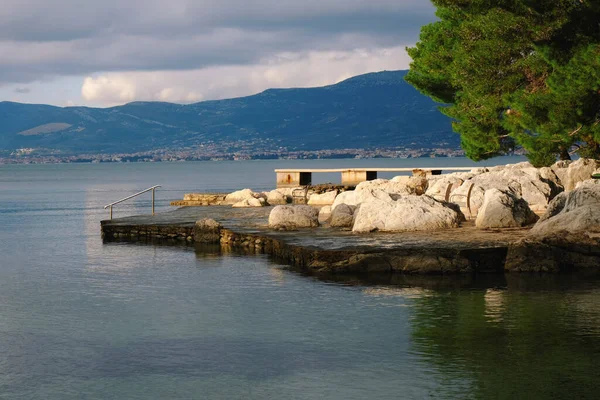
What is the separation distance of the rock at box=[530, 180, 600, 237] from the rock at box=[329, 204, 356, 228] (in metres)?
6.75

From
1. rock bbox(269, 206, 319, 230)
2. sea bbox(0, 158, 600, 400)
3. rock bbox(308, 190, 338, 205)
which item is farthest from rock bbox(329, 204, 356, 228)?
rock bbox(308, 190, 338, 205)

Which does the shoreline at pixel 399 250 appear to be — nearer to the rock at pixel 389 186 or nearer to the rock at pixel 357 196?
the rock at pixel 357 196

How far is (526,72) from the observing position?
34000mm

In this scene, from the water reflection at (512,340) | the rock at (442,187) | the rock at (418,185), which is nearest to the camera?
the water reflection at (512,340)

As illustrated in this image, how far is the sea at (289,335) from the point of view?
43.4ft

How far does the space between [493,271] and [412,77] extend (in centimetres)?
2440

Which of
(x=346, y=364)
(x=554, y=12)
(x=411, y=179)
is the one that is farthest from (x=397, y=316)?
(x=411, y=179)

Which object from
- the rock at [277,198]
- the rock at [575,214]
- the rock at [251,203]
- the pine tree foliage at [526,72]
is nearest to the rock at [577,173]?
the pine tree foliage at [526,72]

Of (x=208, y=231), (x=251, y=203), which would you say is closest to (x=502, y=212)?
(x=208, y=231)

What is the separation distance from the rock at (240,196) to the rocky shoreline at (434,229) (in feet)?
35.3

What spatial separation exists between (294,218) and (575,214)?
9.86m

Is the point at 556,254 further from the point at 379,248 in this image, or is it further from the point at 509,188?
the point at 509,188

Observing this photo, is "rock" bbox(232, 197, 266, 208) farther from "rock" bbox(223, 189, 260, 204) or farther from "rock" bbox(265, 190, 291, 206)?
"rock" bbox(265, 190, 291, 206)

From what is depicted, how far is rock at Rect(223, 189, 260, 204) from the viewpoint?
4888cm
